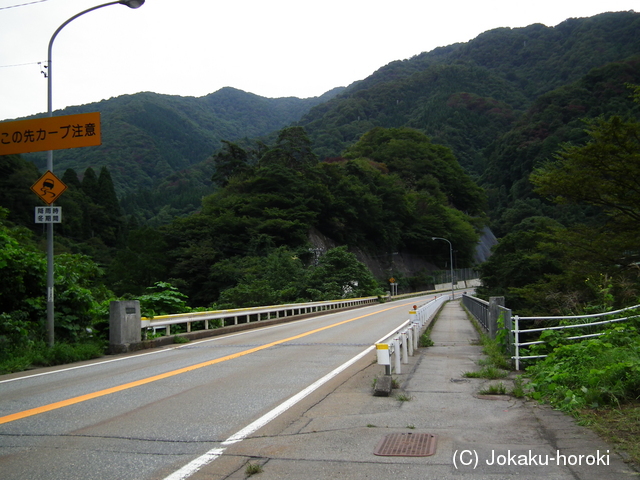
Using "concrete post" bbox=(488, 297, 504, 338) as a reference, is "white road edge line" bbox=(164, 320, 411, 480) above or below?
below

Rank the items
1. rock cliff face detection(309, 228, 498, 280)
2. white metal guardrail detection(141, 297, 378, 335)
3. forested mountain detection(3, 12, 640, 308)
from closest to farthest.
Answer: white metal guardrail detection(141, 297, 378, 335) → forested mountain detection(3, 12, 640, 308) → rock cliff face detection(309, 228, 498, 280)

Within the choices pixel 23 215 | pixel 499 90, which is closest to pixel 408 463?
pixel 23 215

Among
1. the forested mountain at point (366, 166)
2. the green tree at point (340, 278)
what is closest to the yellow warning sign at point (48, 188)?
the forested mountain at point (366, 166)

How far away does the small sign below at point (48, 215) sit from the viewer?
12938 millimetres

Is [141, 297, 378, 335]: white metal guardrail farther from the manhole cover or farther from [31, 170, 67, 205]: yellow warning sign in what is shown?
the manhole cover

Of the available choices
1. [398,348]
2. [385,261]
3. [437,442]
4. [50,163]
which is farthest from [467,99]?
[437,442]

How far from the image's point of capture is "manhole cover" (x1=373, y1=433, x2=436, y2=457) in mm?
5176

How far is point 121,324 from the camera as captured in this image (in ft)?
45.1

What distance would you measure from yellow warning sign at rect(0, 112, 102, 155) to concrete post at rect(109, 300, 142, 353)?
13.4ft

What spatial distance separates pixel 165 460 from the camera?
502cm

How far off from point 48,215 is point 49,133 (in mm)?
2075

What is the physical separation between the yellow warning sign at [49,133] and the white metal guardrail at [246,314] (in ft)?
17.3

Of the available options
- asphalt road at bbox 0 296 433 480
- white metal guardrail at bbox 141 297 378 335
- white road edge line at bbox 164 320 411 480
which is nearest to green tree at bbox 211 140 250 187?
white metal guardrail at bbox 141 297 378 335

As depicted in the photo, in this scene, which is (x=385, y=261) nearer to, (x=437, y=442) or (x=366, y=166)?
(x=366, y=166)
